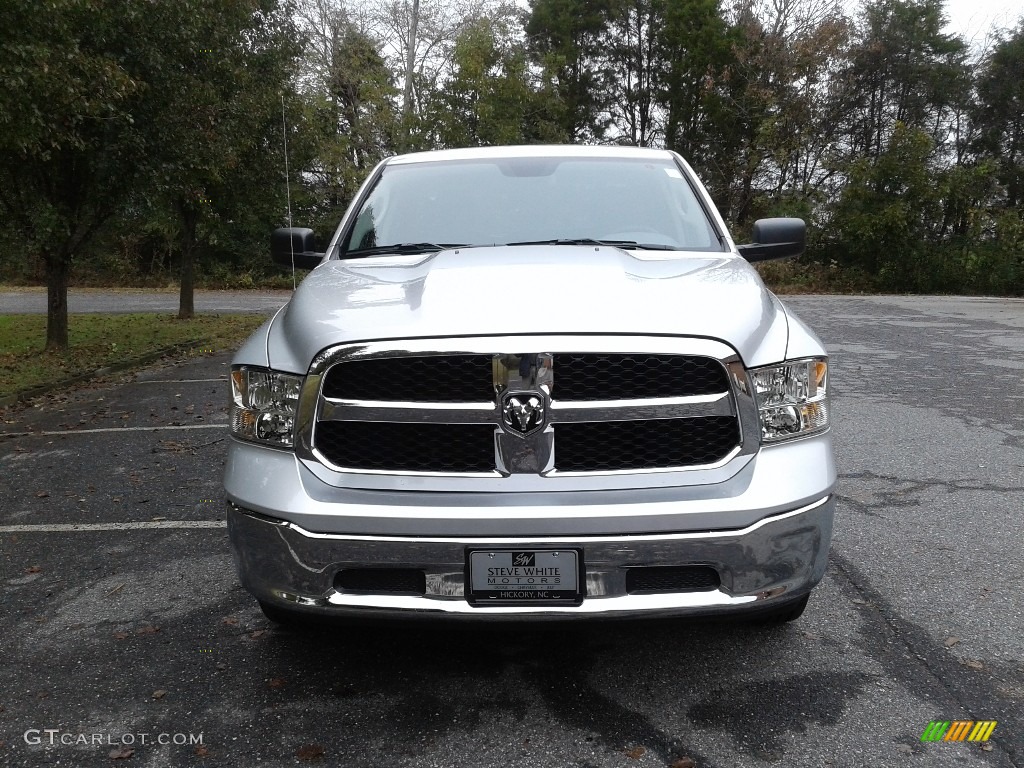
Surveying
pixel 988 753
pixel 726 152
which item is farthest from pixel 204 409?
pixel 726 152

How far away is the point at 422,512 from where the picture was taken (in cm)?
250

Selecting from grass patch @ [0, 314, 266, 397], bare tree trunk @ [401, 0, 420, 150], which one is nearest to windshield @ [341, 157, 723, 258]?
grass patch @ [0, 314, 266, 397]

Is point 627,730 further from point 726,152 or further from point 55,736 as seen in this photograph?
point 726,152

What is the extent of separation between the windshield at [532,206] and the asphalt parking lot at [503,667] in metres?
1.62

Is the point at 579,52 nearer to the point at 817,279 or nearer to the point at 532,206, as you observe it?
the point at 817,279

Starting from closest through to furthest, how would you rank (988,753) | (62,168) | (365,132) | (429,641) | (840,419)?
(988,753) → (429,641) → (840,419) → (62,168) → (365,132)

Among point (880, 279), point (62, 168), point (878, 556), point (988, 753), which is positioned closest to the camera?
point (988, 753)

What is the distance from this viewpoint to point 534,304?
2.66 m

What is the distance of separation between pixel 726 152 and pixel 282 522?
35.5 meters

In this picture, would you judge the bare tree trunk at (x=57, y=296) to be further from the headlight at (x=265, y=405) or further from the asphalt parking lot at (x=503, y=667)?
the headlight at (x=265, y=405)

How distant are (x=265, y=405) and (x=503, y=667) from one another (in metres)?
1.21

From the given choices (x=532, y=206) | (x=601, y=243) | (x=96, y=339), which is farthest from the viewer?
(x=96, y=339)

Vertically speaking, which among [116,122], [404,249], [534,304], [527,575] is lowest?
[527,575]

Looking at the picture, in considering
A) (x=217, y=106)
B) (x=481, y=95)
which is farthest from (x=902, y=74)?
(x=217, y=106)
